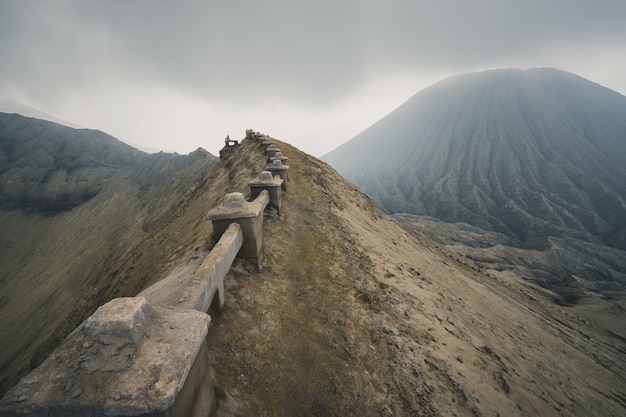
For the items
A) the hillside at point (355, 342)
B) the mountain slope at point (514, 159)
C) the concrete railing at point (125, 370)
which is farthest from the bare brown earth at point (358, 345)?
the mountain slope at point (514, 159)

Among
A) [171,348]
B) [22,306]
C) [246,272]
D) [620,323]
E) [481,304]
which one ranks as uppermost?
[171,348]

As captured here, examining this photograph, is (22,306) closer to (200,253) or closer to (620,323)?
(200,253)

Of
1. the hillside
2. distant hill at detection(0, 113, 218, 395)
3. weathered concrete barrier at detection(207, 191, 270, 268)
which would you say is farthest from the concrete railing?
distant hill at detection(0, 113, 218, 395)

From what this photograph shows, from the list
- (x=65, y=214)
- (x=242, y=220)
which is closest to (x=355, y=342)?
(x=242, y=220)

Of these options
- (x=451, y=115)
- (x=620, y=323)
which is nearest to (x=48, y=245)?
(x=620, y=323)

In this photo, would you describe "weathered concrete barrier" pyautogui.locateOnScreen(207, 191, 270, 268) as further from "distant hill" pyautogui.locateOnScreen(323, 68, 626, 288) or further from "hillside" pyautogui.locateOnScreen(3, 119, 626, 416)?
"distant hill" pyautogui.locateOnScreen(323, 68, 626, 288)

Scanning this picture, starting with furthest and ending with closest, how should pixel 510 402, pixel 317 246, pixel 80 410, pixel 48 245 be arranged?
pixel 48 245
pixel 317 246
pixel 510 402
pixel 80 410

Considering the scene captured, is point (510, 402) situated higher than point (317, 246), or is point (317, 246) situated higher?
point (317, 246)
